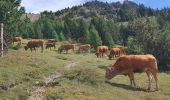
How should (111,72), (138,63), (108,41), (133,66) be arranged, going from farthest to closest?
1. (108,41)
2. (111,72)
3. (133,66)
4. (138,63)

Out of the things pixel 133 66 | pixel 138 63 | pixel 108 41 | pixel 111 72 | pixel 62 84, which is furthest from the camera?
pixel 108 41

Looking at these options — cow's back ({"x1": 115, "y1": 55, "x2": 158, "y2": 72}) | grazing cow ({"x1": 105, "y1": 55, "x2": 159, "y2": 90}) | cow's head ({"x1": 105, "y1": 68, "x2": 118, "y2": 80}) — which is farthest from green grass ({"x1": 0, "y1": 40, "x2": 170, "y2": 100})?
cow's back ({"x1": 115, "y1": 55, "x2": 158, "y2": 72})

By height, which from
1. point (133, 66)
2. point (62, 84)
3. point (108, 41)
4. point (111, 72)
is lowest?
point (108, 41)

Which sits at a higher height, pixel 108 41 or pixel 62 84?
pixel 62 84

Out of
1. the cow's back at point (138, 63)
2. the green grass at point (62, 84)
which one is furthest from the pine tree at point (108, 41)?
the cow's back at point (138, 63)

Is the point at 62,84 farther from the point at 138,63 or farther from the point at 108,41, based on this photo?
the point at 108,41

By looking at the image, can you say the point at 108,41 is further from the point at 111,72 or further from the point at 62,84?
the point at 62,84

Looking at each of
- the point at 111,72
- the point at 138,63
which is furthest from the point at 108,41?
the point at 138,63

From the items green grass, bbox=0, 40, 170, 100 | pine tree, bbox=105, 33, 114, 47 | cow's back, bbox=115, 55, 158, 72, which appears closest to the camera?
green grass, bbox=0, 40, 170, 100

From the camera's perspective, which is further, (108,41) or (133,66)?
(108,41)

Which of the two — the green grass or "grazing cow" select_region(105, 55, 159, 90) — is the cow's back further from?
the green grass

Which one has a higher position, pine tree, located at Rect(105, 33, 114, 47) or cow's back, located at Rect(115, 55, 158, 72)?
cow's back, located at Rect(115, 55, 158, 72)

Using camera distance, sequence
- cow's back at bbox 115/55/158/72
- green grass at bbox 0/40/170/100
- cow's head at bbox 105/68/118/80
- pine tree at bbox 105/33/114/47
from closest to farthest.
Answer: green grass at bbox 0/40/170/100
cow's back at bbox 115/55/158/72
cow's head at bbox 105/68/118/80
pine tree at bbox 105/33/114/47

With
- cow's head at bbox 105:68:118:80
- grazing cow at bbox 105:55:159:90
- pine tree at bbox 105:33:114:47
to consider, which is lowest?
pine tree at bbox 105:33:114:47
